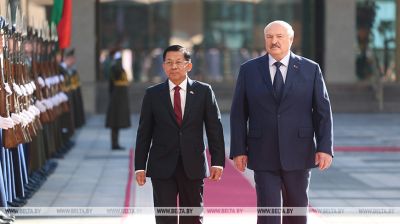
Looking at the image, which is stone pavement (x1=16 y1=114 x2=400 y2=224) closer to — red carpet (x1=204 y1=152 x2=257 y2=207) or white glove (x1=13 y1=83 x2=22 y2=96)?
red carpet (x1=204 y1=152 x2=257 y2=207)

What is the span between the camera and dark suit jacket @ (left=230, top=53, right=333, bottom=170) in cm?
857

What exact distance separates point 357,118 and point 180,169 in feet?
77.8

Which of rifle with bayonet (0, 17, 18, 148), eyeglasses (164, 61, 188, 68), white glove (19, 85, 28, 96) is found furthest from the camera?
white glove (19, 85, 28, 96)

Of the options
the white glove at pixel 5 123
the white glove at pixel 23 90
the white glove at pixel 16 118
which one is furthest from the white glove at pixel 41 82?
the white glove at pixel 5 123

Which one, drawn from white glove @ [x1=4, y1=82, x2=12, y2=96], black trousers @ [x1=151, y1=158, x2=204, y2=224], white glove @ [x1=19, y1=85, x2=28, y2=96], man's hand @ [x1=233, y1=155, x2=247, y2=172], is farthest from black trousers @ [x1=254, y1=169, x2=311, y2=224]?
white glove @ [x1=19, y1=85, x2=28, y2=96]

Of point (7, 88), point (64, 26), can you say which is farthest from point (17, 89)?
point (64, 26)

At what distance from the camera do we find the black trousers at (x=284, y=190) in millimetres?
8516

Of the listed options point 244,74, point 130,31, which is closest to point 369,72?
point 130,31

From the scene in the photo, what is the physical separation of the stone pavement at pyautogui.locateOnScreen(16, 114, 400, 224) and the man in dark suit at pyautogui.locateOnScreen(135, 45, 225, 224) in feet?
10.0

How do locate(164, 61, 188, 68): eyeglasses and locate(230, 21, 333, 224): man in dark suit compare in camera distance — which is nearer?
locate(164, 61, 188, 68): eyeglasses

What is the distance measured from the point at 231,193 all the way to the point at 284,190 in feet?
18.4

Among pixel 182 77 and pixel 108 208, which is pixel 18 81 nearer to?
pixel 108 208

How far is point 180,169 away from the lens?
28.0 ft

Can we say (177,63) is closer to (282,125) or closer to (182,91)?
(182,91)
